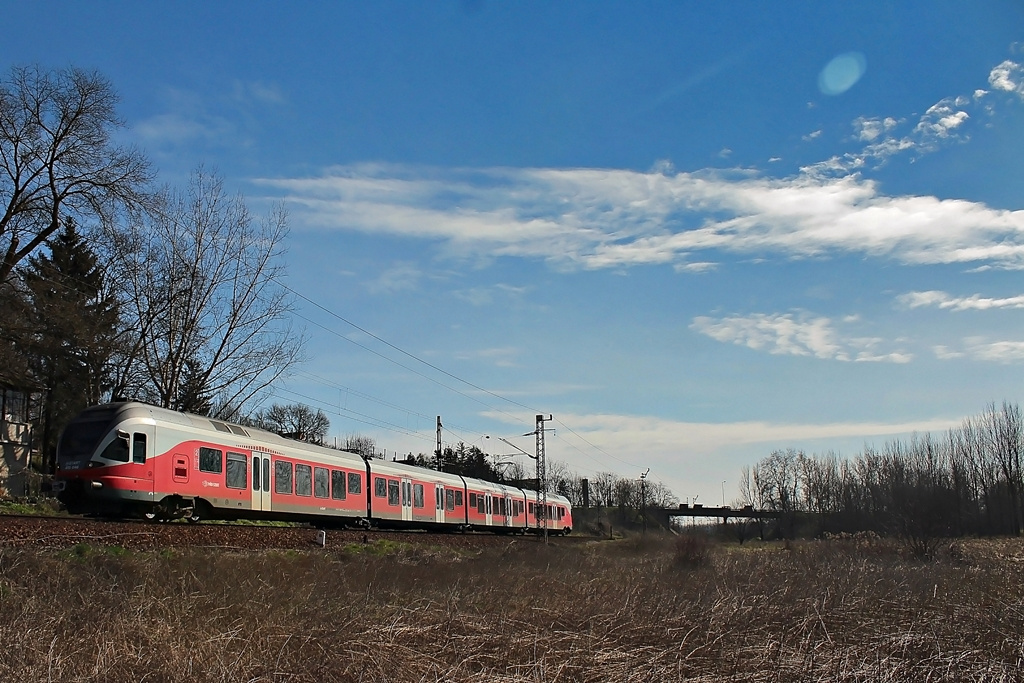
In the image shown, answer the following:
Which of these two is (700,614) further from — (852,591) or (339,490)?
(339,490)

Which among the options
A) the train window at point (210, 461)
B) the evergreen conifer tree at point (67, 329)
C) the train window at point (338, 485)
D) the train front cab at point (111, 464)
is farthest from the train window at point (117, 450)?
the evergreen conifer tree at point (67, 329)

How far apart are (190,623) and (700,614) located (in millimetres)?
7326

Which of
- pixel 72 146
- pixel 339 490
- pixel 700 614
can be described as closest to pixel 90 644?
pixel 700 614

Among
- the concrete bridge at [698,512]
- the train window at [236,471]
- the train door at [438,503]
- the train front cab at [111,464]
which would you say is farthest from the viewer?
the concrete bridge at [698,512]

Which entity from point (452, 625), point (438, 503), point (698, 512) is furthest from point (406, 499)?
point (698, 512)

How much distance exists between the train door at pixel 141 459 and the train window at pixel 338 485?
8.16 meters

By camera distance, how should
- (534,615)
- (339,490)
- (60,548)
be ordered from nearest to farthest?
(534,615), (60,548), (339,490)

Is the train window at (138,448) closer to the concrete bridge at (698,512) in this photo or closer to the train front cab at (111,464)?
the train front cab at (111,464)

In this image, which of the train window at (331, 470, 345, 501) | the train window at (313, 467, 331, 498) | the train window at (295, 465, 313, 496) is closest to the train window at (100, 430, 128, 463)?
the train window at (295, 465, 313, 496)

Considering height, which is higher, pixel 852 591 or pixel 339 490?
pixel 339 490

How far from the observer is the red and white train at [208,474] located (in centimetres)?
1830

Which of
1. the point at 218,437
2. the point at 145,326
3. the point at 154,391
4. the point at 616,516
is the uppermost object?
the point at 145,326

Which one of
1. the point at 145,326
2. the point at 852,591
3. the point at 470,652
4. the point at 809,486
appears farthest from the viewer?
the point at 809,486

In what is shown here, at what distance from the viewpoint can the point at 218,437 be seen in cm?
2098
